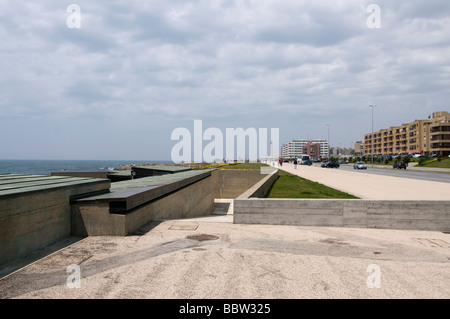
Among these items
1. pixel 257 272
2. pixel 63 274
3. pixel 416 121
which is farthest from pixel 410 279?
pixel 416 121

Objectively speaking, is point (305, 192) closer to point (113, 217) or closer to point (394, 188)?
point (394, 188)

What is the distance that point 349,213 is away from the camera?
9234mm

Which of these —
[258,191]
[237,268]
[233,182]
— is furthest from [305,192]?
[233,182]

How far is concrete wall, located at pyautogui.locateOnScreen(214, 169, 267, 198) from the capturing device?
28.8m

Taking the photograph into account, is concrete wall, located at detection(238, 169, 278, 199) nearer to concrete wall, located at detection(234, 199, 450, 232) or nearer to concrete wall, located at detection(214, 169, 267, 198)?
concrete wall, located at detection(234, 199, 450, 232)

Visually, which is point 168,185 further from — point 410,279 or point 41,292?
point 410,279

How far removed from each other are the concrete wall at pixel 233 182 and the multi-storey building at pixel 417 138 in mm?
88670

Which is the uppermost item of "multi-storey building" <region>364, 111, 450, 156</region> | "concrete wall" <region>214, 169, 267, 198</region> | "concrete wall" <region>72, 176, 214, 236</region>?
"multi-storey building" <region>364, 111, 450, 156</region>

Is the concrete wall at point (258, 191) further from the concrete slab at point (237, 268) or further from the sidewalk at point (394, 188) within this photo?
the sidewalk at point (394, 188)

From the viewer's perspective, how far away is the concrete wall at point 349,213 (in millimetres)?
9164

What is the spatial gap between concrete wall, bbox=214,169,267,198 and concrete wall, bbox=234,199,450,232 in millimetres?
19291

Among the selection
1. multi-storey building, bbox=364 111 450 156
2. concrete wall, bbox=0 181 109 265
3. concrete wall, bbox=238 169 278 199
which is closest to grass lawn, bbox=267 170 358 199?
concrete wall, bbox=238 169 278 199

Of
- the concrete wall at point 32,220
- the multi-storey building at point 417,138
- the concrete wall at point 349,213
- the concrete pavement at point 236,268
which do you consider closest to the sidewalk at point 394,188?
the concrete wall at point 349,213
